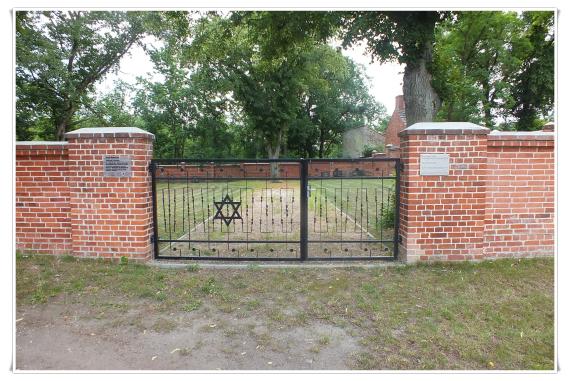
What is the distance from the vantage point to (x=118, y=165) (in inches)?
185

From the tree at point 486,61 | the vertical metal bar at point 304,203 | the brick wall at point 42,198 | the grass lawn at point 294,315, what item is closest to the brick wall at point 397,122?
the tree at point 486,61

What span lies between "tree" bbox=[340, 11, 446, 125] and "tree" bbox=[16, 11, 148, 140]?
13743mm

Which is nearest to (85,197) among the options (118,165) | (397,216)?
(118,165)

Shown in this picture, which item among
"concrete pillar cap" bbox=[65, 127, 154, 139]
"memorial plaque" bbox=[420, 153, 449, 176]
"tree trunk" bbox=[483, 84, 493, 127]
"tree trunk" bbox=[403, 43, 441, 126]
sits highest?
"tree trunk" bbox=[483, 84, 493, 127]

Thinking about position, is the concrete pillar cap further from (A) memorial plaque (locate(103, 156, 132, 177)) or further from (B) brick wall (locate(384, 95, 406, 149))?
(B) brick wall (locate(384, 95, 406, 149))

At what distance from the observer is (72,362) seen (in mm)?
2621

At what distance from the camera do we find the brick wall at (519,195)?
4734 mm

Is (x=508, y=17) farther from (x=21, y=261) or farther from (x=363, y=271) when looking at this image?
(x=21, y=261)

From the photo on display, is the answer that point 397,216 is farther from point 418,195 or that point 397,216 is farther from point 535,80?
point 535,80

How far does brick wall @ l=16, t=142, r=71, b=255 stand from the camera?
4859mm

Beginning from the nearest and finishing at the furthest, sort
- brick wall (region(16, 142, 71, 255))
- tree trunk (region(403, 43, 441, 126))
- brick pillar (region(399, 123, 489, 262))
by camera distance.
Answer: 1. brick pillar (region(399, 123, 489, 262))
2. brick wall (region(16, 142, 71, 255))
3. tree trunk (region(403, 43, 441, 126))

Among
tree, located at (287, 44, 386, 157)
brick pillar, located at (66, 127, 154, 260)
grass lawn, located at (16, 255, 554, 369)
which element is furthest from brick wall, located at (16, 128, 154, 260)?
tree, located at (287, 44, 386, 157)

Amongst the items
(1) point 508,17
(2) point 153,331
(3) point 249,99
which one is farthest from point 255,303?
(1) point 508,17

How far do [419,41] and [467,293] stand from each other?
4.55 metres
